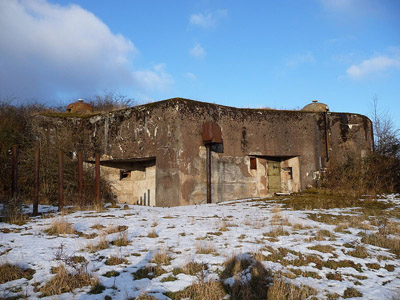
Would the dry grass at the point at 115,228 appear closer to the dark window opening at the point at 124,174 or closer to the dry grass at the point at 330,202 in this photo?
the dry grass at the point at 330,202

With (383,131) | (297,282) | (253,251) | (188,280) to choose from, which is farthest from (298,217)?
(383,131)

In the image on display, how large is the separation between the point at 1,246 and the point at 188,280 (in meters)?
2.73

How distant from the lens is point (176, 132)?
403 inches

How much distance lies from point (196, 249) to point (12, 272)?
7.35 ft

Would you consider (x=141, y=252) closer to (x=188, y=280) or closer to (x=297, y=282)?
(x=188, y=280)

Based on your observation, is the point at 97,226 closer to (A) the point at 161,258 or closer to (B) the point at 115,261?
(B) the point at 115,261

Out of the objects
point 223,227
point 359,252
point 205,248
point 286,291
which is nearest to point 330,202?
point 223,227

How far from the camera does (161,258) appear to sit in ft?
13.6

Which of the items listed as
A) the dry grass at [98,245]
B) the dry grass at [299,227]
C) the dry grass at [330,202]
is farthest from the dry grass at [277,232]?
the dry grass at [330,202]

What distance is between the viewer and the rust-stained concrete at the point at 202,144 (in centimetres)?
1024

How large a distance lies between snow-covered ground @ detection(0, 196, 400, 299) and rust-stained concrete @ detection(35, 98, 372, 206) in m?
3.22

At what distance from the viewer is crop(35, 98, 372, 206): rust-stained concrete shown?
10.2m

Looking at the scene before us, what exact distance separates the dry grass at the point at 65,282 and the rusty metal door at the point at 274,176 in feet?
29.3

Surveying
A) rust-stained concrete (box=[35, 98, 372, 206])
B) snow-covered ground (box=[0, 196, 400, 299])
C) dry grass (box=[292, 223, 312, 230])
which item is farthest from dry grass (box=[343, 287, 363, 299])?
rust-stained concrete (box=[35, 98, 372, 206])
